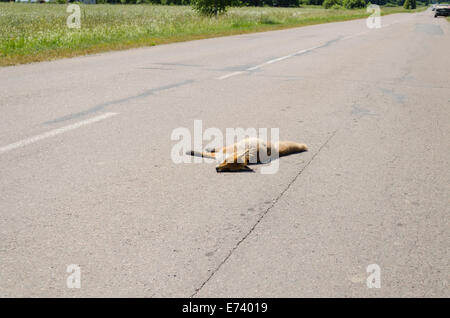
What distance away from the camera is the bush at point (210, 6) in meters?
30.5

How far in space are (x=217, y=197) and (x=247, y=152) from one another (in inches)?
35.3

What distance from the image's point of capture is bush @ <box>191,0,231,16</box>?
30.5 m

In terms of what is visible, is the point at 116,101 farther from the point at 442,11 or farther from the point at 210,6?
the point at 442,11

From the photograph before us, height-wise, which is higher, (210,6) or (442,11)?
(442,11)

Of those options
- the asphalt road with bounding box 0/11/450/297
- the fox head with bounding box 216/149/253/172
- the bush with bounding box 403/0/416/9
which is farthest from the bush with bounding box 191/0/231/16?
the bush with bounding box 403/0/416/9

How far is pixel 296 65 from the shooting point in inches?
476

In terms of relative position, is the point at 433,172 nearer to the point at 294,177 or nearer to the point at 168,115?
the point at 294,177

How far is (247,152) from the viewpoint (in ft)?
15.1

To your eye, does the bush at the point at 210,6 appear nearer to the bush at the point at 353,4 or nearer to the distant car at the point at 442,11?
the distant car at the point at 442,11

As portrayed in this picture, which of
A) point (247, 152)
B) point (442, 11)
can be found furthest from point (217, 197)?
point (442, 11)
